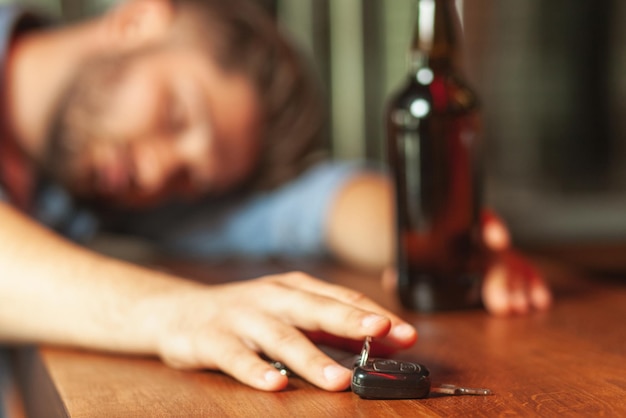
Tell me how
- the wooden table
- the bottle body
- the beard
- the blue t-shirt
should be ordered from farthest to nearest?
the blue t-shirt, the beard, the bottle body, the wooden table

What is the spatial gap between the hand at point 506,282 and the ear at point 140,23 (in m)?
0.74

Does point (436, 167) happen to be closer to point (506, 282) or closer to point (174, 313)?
point (506, 282)

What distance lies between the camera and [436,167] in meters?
0.85

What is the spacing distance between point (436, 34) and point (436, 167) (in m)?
0.15

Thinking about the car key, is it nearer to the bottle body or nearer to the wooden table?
the wooden table

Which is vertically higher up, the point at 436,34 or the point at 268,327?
the point at 436,34

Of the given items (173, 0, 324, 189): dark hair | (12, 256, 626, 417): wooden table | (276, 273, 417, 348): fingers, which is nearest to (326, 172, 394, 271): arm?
(173, 0, 324, 189): dark hair

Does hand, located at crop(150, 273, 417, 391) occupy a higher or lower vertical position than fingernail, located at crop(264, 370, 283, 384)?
higher

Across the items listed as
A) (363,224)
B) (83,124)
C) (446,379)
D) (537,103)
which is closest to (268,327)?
(446,379)

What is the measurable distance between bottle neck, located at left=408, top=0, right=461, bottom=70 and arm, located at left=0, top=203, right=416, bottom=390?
0.30 m

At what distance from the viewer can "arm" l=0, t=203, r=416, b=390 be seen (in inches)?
24.4

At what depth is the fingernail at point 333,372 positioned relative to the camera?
583mm

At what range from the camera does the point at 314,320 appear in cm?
65

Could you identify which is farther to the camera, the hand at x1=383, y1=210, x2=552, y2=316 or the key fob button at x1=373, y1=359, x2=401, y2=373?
the hand at x1=383, y1=210, x2=552, y2=316
